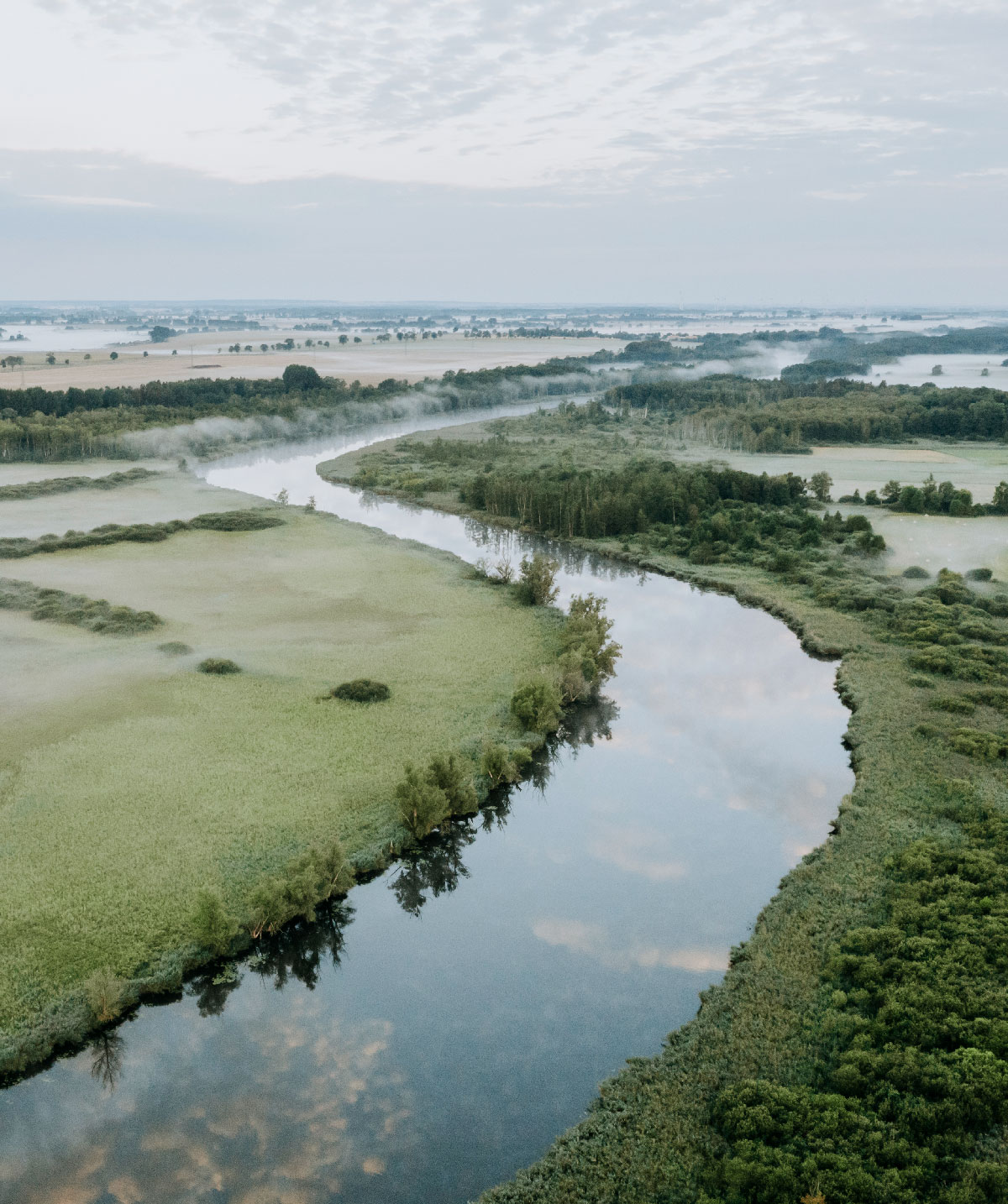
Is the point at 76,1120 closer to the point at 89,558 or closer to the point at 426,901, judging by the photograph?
the point at 426,901

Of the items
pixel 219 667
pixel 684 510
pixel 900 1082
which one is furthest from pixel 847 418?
pixel 900 1082

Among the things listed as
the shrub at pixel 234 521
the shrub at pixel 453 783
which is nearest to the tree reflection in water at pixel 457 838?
the shrub at pixel 453 783

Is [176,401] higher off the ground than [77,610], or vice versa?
[176,401]

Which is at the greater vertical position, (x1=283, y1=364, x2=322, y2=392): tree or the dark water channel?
(x1=283, y1=364, x2=322, y2=392): tree

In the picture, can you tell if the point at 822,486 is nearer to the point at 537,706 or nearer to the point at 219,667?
the point at 537,706

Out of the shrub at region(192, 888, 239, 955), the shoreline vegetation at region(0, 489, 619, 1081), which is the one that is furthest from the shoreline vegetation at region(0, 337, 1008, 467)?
the shrub at region(192, 888, 239, 955)

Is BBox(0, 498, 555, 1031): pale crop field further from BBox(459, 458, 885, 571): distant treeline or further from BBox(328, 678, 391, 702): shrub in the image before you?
BBox(459, 458, 885, 571): distant treeline
